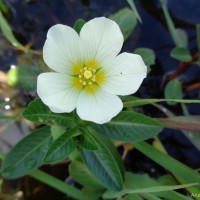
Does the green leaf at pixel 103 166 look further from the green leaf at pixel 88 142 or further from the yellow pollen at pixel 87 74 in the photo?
the yellow pollen at pixel 87 74

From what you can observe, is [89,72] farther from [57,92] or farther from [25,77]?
[25,77]

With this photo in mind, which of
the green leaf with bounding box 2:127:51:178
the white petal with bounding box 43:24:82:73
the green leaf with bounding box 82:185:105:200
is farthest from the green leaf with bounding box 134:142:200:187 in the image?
the white petal with bounding box 43:24:82:73

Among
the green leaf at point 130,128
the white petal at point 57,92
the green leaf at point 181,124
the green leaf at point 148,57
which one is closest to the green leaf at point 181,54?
the green leaf at point 148,57

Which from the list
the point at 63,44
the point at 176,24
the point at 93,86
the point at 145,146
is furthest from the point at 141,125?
the point at 176,24

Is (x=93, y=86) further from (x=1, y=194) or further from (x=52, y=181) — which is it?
(x=1, y=194)

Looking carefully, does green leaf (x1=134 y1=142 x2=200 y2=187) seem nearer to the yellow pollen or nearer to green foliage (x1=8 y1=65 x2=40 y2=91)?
the yellow pollen

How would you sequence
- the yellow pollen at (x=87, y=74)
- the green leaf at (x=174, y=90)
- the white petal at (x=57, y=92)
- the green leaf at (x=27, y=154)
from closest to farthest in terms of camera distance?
the white petal at (x=57, y=92)
the yellow pollen at (x=87, y=74)
the green leaf at (x=27, y=154)
the green leaf at (x=174, y=90)
